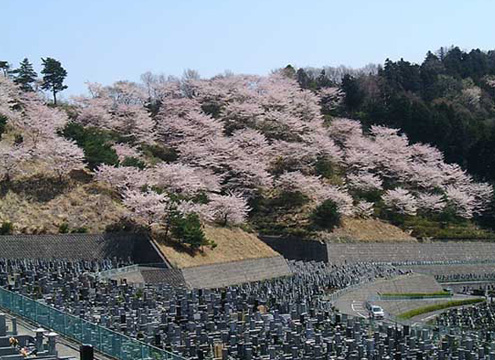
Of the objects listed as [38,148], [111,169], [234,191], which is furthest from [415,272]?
[38,148]

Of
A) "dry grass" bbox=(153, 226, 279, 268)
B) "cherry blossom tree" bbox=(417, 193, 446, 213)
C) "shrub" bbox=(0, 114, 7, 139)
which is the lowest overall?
"dry grass" bbox=(153, 226, 279, 268)

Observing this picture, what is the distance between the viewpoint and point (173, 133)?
204 ft

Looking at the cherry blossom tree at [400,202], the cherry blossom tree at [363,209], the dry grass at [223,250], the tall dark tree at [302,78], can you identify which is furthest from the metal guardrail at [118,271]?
the tall dark tree at [302,78]

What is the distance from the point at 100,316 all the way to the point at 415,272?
28717 mm

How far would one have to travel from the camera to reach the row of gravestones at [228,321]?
21812mm

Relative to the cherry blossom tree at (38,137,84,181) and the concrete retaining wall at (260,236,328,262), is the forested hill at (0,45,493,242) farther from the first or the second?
the concrete retaining wall at (260,236,328,262)

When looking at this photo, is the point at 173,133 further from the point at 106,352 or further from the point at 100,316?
the point at 106,352

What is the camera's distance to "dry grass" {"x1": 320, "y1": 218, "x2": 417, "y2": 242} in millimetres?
53062

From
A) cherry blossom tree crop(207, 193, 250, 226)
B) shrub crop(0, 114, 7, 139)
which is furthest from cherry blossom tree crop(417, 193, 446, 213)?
shrub crop(0, 114, 7, 139)

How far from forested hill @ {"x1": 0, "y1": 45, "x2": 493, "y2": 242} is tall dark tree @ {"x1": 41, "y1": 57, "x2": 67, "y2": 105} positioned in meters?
2.39

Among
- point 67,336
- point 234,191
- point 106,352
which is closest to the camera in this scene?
point 106,352

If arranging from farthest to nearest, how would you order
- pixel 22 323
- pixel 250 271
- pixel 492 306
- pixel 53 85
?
pixel 53 85 < pixel 250 271 < pixel 492 306 < pixel 22 323

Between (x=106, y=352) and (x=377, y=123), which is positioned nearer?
(x=106, y=352)

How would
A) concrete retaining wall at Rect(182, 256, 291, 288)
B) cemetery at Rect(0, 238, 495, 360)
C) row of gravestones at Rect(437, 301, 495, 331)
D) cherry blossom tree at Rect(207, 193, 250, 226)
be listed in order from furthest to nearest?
1. cherry blossom tree at Rect(207, 193, 250, 226)
2. concrete retaining wall at Rect(182, 256, 291, 288)
3. row of gravestones at Rect(437, 301, 495, 331)
4. cemetery at Rect(0, 238, 495, 360)
